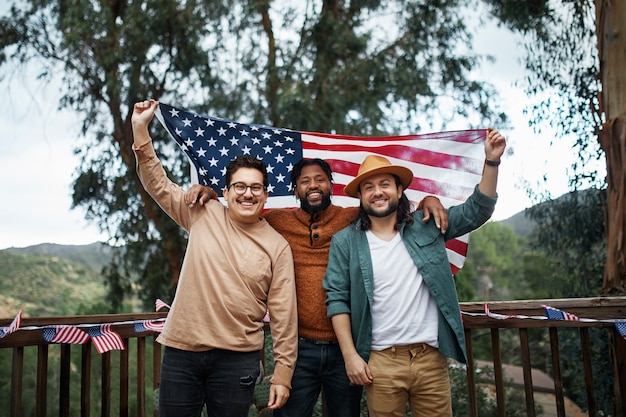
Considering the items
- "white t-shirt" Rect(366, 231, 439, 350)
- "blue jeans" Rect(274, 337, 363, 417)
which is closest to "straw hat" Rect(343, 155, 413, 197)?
"white t-shirt" Rect(366, 231, 439, 350)

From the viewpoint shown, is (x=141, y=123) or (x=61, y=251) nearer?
(x=141, y=123)

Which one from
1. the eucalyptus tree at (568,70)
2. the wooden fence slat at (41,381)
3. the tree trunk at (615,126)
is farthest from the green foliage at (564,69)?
the wooden fence slat at (41,381)

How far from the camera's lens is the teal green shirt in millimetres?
2215

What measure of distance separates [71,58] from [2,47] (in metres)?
1.03

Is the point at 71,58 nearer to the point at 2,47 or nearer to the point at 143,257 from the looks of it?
the point at 2,47

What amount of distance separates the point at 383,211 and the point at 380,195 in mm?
77

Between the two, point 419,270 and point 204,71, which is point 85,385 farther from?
point 204,71

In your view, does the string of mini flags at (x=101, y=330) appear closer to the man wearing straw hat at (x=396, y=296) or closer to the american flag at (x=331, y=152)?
the american flag at (x=331, y=152)

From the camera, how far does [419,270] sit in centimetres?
228

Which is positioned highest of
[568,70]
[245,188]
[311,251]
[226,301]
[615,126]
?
[568,70]

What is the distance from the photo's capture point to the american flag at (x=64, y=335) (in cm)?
258

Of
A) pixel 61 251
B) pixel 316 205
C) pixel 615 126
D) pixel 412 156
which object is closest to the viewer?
pixel 316 205

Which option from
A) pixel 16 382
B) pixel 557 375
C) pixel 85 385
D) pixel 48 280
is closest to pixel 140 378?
pixel 85 385

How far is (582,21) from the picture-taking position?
22.0 feet
